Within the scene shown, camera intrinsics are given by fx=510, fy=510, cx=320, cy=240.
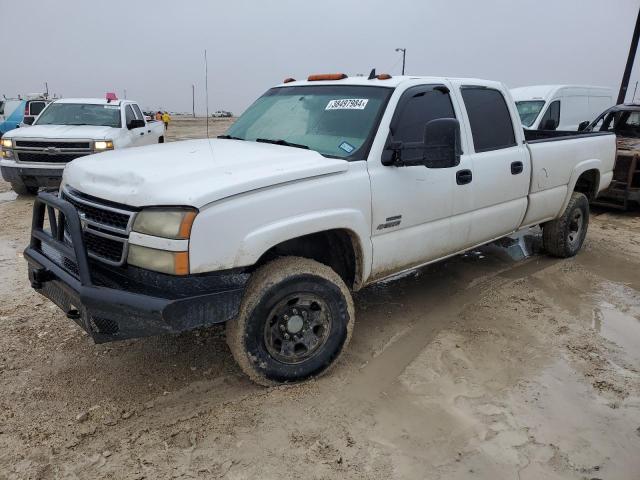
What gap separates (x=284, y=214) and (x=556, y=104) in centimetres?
1040

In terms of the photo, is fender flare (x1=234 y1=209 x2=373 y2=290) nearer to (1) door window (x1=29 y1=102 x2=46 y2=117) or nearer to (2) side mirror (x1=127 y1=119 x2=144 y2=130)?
(2) side mirror (x1=127 y1=119 x2=144 y2=130)

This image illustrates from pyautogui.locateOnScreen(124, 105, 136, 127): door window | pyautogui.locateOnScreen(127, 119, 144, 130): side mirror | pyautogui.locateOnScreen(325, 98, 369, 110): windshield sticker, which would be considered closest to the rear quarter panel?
pyautogui.locateOnScreen(325, 98, 369, 110): windshield sticker

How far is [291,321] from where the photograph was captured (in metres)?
3.04

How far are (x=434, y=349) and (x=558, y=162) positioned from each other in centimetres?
262

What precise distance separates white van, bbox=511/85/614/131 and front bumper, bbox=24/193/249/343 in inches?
364

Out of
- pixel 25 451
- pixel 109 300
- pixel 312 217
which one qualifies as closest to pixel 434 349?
pixel 312 217

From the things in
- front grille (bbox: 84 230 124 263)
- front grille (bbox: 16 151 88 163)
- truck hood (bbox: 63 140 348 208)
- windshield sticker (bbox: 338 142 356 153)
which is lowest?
front grille (bbox: 16 151 88 163)

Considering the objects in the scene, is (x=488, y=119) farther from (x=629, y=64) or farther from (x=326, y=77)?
(x=629, y=64)

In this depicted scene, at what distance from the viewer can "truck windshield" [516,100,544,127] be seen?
10844 millimetres

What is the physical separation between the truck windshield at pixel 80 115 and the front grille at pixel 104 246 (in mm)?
7281

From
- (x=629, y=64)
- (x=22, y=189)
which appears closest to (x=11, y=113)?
(x=22, y=189)

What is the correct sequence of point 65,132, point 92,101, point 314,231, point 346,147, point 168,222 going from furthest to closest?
point 92,101 → point 65,132 → point 346,147 → point 314,231 → point 168,222

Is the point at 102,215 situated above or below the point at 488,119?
below

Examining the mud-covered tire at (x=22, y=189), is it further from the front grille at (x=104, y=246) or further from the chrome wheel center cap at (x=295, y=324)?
the chrome wheel center cap at (x=295, y=324)
